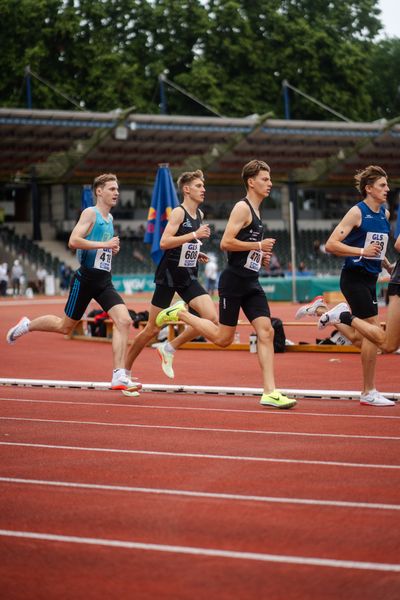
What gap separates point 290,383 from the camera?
1284 cm

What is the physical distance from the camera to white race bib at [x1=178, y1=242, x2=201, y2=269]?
11.2 metres

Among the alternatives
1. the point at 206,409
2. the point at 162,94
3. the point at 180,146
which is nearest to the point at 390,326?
the point at 206,409

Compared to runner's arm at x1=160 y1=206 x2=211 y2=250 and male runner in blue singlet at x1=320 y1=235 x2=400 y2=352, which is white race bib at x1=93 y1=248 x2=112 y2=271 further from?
male runner in blue singlet at x1=320 y1=235 x2=400 y2=352

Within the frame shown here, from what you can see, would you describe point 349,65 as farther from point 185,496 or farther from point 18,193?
point 185,496

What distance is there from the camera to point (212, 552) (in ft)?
15.9

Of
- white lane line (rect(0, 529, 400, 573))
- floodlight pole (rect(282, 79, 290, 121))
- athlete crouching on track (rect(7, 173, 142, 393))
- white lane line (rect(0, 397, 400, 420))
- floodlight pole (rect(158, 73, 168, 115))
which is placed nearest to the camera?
white lane line (rect(0, 529, 400, 573))

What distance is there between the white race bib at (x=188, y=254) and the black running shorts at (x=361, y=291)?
6.21 ft

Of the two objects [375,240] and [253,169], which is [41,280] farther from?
[375,240]

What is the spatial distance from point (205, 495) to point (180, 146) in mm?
50985

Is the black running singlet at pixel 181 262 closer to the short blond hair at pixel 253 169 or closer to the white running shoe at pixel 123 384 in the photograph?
the white running shoe at pixel 123 384

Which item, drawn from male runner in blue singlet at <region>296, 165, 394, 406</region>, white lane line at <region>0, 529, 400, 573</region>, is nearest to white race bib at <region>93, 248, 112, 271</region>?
male runner in blue singlet at <region>296, 165, 394, 406</region>

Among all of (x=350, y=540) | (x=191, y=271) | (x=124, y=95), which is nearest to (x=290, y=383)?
(x=191, y=271)

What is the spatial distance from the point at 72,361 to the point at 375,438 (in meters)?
9.12

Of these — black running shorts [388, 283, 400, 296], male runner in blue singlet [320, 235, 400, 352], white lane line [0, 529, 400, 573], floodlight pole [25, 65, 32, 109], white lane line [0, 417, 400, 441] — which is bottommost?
white lane line [0, 417, 400, 441]
